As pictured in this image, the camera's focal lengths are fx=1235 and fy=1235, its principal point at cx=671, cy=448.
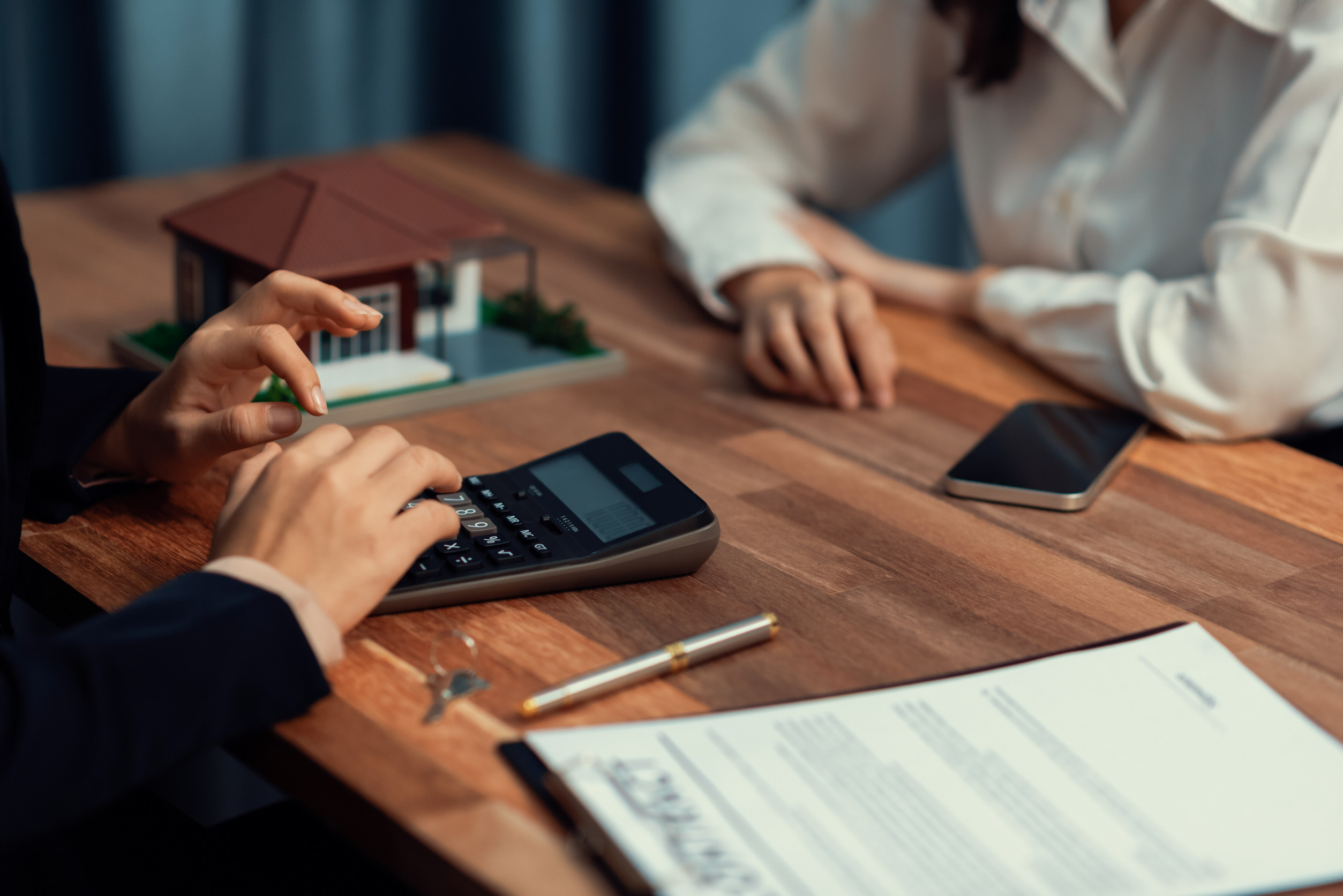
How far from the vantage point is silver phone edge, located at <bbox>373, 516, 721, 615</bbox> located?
0.61 meters

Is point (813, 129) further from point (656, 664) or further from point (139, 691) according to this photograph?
point (139, 691)

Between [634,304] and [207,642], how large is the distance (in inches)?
26.5

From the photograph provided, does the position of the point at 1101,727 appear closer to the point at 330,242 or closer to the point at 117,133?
the point at 330,242

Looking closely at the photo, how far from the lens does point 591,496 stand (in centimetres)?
69

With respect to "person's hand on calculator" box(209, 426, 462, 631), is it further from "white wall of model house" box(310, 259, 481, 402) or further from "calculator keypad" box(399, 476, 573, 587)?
"white wall of model house" box(310, 259, 481, 402)

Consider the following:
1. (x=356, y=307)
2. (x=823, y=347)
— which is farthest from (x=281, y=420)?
(x=823, y=347)

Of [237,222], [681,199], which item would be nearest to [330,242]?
[237,222]

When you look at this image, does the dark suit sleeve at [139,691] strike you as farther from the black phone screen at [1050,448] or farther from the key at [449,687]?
the black phone screen at [1050,448]

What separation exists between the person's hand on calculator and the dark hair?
76cm

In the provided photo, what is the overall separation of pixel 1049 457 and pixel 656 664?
387 millimetres

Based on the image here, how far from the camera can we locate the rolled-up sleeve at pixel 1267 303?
86 cm

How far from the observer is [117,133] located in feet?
5.07

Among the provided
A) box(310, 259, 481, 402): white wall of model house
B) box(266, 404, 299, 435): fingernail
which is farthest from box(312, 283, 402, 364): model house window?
box(266, 404, 299, 435): fingernail

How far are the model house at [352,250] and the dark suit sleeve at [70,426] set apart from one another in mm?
119
